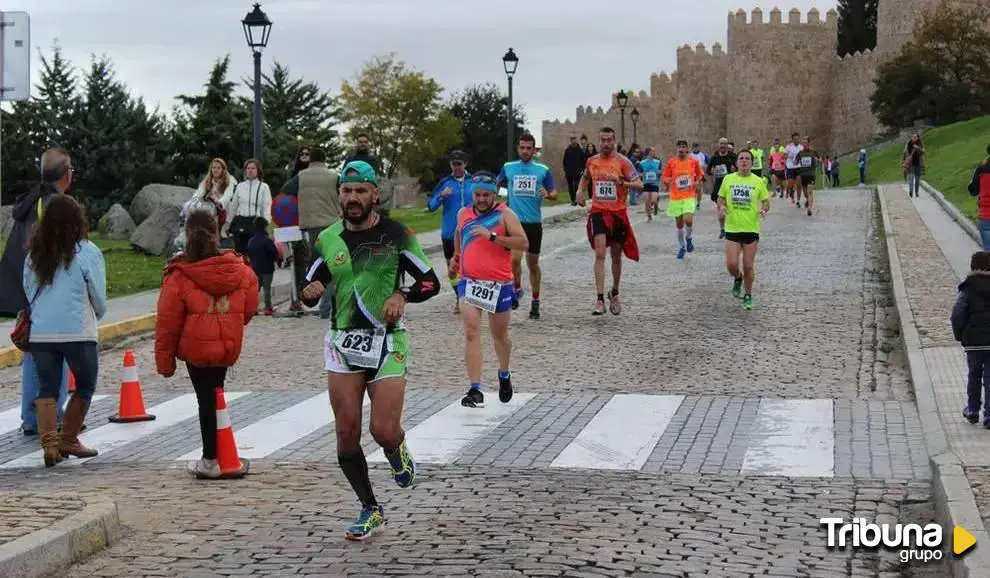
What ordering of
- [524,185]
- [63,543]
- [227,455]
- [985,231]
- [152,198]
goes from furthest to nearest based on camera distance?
[152,198] → [985,231] → [524,185] → [227,455] → [63,543]

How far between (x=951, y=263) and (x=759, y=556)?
15.5 metres

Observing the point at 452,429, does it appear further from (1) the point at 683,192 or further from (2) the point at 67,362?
(1) the point at 683,192

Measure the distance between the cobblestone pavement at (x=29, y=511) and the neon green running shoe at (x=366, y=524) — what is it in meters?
1.36

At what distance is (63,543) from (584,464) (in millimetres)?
3432

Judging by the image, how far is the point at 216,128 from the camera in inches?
1494

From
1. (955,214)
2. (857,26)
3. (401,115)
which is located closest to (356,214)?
(955,214)

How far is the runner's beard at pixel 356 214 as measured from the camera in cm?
782

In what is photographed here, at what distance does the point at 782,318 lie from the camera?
57.1 feet

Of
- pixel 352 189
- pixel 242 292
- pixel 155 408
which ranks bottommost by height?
pixel 155 408

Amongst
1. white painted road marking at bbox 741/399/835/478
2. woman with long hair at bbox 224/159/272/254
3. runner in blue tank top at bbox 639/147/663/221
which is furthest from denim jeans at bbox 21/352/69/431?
runner in blue tank top at bbox 639/147/663/221

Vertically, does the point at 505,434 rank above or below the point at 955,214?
below

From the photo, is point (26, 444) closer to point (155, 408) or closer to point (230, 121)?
point (155, 408)

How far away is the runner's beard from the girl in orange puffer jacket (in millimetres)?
2074

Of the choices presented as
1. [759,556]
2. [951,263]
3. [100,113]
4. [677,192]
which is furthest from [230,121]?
[759,556]
